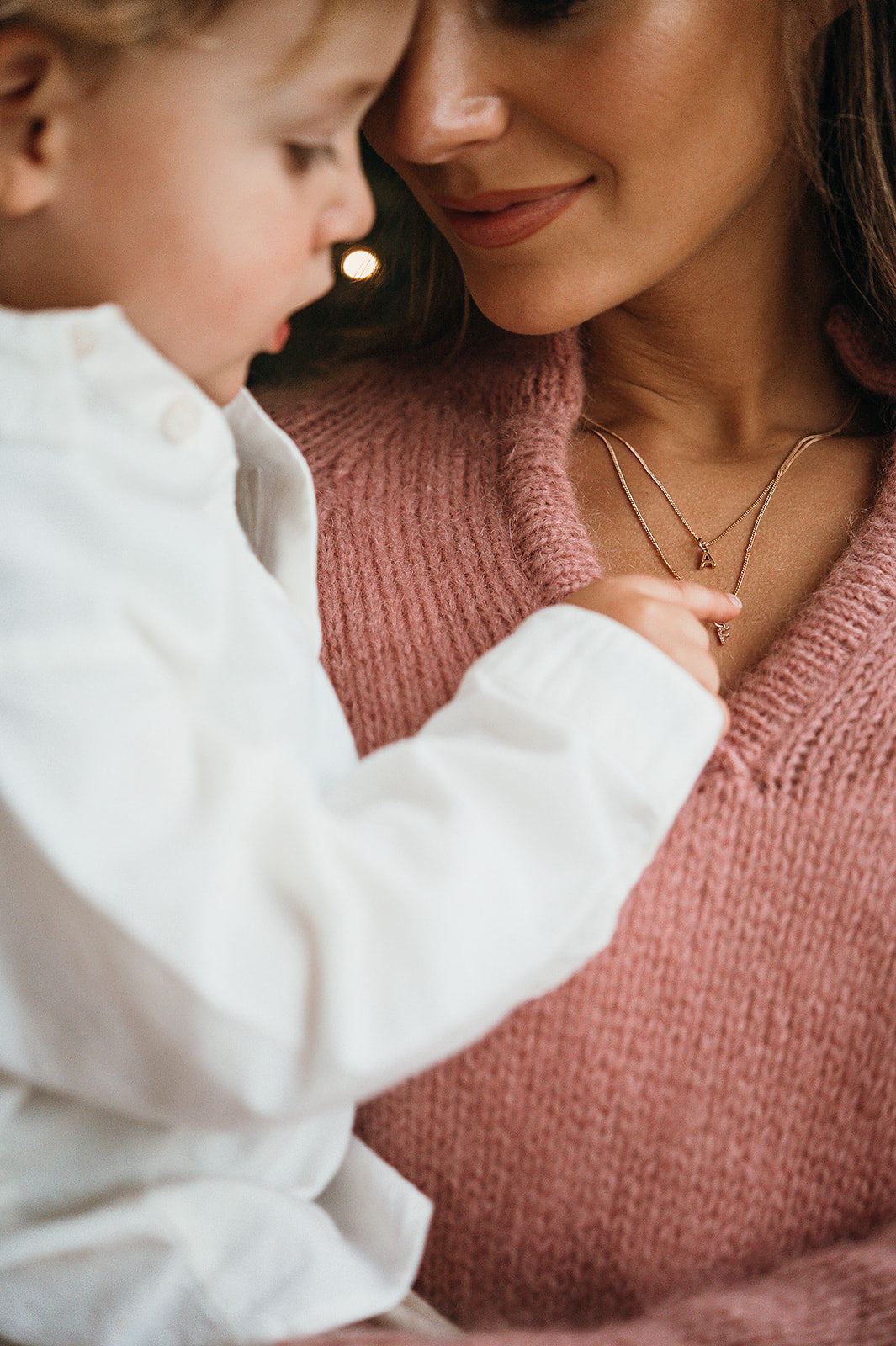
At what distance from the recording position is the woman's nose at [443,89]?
89cm

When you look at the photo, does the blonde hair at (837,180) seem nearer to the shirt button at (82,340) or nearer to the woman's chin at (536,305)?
the woman's chin at (536,305)

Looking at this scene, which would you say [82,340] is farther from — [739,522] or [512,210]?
[739,522]

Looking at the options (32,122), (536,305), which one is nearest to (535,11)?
(536,305)

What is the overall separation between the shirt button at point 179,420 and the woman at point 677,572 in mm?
373

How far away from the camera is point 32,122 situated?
0.59m

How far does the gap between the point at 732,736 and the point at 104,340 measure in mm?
561

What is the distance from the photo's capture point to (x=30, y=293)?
631 millimetres

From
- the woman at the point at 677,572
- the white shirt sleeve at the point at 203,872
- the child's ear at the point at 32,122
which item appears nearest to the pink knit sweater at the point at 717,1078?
the woman at the point at 677,572

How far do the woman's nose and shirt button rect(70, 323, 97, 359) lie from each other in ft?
1.44

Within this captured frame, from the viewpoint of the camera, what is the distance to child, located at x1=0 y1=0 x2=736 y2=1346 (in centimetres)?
55

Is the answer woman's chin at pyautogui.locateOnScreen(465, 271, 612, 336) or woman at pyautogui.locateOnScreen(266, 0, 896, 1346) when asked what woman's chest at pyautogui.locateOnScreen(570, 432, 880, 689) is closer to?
woman at pyautogui.locateOnScreen(266, 0, 896, 1346)

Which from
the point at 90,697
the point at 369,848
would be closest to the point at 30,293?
the point at 90,697

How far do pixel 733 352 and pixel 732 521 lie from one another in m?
0.24

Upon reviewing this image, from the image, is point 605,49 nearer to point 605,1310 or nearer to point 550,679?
point 550,679
